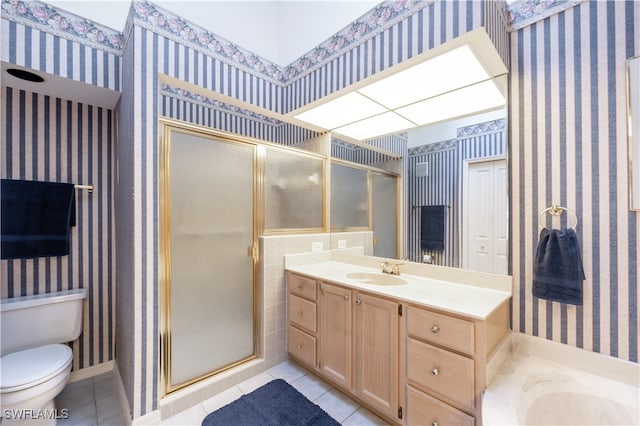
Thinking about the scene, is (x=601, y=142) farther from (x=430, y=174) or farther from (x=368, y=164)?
(x=368, y=164)

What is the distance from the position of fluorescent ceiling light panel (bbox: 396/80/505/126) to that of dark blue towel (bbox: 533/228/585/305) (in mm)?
862

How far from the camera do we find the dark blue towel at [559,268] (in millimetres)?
1284

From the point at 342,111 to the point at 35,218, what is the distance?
245 cm

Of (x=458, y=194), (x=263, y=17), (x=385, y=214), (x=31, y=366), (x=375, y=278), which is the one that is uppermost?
(x=263, y=17)

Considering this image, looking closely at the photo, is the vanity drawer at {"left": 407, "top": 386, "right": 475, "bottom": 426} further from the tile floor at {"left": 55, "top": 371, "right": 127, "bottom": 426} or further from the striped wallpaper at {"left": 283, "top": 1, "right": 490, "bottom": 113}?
the striped wallpaper at {"left": 283, "top": 1, "right": 490, "bottom": 113}

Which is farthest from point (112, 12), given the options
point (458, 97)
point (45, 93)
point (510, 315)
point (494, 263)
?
point (510, 315)

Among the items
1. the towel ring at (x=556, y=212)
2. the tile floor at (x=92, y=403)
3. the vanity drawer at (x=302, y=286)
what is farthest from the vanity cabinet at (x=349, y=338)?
the tile floor at (x=92, y=403)

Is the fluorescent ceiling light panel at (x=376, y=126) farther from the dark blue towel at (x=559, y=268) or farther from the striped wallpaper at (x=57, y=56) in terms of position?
the striped wallpaper at (x=57, y=56)

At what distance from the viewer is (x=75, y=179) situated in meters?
2.03

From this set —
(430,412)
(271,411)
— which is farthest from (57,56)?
(430,412)

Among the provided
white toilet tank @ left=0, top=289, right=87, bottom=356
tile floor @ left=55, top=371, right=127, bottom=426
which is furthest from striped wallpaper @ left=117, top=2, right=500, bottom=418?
white toilet tank @ left=0, top=289, right=87, bottom=356

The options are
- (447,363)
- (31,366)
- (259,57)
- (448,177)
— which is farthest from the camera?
(259,57)

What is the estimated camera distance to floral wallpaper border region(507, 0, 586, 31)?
1366 mm

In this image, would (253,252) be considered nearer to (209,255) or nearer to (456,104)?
Result: (209,255)
